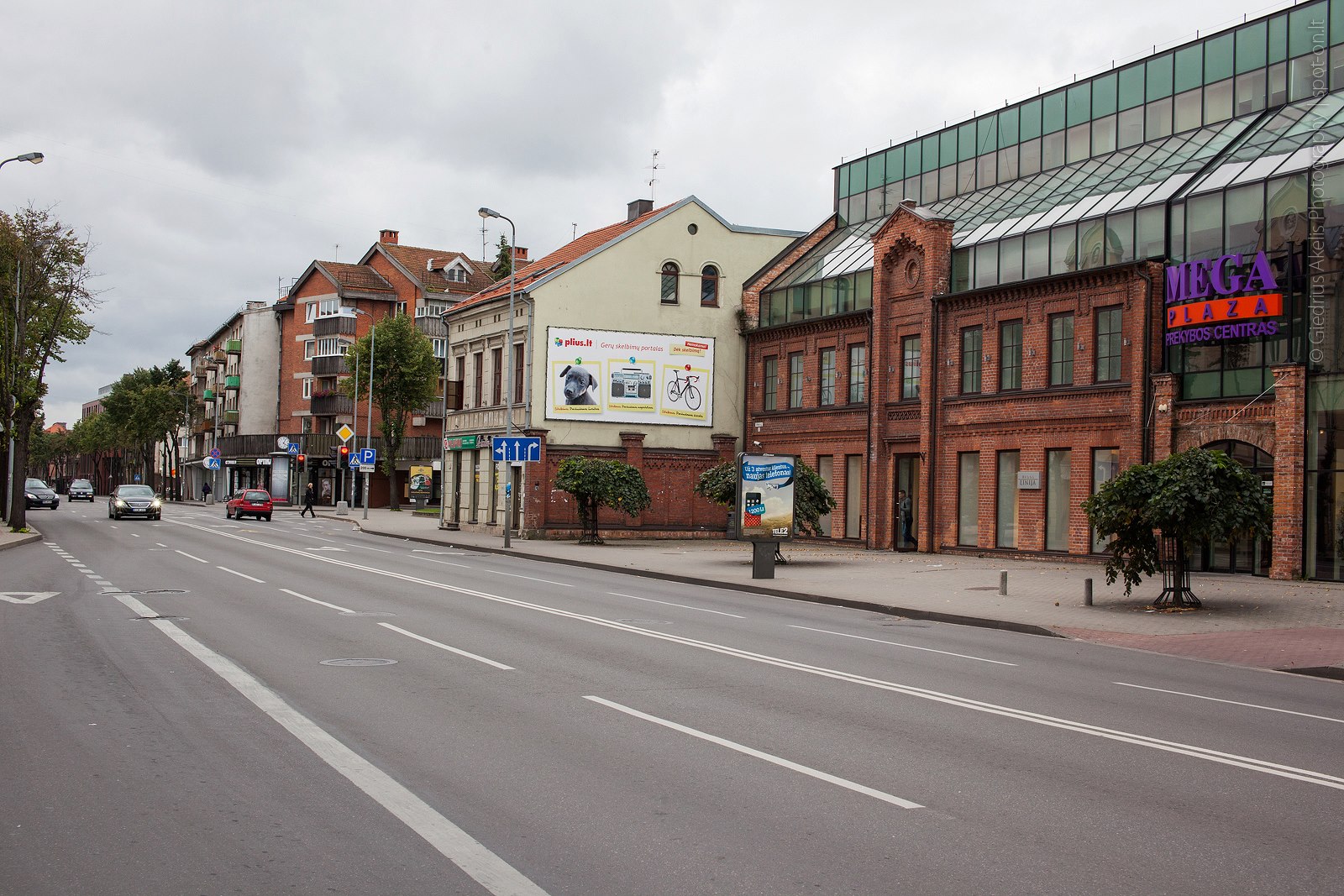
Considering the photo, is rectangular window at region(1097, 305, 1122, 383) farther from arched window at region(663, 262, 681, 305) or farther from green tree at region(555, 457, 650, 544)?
arched window at region(663, 262, 681, 305)

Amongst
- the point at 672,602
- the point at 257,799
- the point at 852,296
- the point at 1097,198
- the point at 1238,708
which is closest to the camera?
the point at 257,799

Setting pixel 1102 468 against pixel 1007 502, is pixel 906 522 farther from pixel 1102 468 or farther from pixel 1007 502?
pixel 1102 468

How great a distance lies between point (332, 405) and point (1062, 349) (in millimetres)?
65852

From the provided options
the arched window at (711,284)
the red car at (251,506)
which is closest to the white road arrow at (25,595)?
the arched window at (711,284)

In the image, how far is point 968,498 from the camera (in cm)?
3409

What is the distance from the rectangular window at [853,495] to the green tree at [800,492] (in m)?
8.17

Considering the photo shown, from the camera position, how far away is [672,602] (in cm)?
1994

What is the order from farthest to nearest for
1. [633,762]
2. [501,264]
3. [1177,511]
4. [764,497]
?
[501,264]
[764,497]
[1177,511]
[633,762]

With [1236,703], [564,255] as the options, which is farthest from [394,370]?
[1236,703]

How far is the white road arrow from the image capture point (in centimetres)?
1739

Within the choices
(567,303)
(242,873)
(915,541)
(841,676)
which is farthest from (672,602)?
(567,303)

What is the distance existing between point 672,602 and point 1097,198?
731 inches

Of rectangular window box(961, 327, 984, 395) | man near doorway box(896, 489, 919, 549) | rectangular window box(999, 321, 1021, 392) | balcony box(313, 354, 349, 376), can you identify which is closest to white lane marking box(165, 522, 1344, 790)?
rectangular window box(999, 321, 1021, 392)

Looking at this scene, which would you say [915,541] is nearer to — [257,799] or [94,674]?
[94,674]
